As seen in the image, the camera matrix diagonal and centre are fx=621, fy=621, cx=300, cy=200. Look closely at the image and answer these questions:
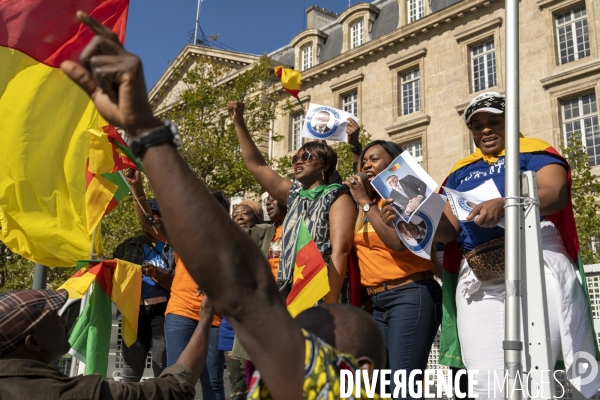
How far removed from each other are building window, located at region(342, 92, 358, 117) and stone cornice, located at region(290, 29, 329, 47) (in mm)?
4388

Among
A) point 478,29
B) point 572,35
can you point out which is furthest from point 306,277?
point 478,29

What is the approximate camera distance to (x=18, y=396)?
2137mm

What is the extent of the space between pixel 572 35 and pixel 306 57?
13.6m

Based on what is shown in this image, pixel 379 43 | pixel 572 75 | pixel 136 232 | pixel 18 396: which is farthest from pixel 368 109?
pixel 18 396

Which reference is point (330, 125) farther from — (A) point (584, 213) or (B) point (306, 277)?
(A) point (584, 213)

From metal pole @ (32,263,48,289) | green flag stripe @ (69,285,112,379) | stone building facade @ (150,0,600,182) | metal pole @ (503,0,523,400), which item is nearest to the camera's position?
metal pole @ (503,0,523,400)

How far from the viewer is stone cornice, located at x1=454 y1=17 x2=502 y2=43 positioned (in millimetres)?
22297

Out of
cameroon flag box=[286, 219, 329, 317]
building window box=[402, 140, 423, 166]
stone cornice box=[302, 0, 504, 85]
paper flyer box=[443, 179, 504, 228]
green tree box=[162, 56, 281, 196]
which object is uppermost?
stone cornice box=[302, 0, 504, 85]

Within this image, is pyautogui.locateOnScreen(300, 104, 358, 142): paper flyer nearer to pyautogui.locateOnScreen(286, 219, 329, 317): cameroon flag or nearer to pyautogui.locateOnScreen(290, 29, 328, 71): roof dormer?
Result: pyautogui.locateOnScreen(286, 219, 329, 317): cameroon flag

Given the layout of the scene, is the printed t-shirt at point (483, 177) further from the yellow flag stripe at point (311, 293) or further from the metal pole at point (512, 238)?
the yellow flag stripe at point (311, 293)

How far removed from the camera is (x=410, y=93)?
25047 millimetres

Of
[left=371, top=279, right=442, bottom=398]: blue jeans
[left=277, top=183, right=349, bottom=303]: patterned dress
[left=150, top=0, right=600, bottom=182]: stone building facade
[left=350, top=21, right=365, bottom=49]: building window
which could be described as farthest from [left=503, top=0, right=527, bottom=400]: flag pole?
[left=350, top=21, right=365, bottom=49]: building window

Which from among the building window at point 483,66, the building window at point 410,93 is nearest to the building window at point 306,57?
the building window at point 410,93

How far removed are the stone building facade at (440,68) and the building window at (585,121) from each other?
0.03 metres
